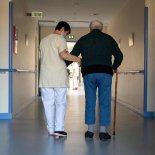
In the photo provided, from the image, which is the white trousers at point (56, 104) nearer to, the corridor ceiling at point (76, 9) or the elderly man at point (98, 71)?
the elderly man at point (98, 71)

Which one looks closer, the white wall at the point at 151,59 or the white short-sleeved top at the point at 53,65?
the white short-sleeved top at the point at 53,65

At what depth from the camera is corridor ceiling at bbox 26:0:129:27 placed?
9.06m

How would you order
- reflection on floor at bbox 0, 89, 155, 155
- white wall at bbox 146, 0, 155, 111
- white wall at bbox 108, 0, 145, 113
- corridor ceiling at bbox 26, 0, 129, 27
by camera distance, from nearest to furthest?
reflection on floor at bbox 0, 89, 155, 155 → white wall at bbox 146, 0, 155, 111 → white wall at bbox 108, 0, 145, 113 → corridor ceiling at bbox 26, 0, 129, 27

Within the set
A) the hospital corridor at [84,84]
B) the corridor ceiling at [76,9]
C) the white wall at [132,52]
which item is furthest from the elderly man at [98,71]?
the corridor ceiling at [76,9]

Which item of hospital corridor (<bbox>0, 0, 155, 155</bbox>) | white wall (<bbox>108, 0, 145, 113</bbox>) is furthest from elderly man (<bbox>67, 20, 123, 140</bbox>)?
white wall (<bbox>108, 0, 145, 113</bbox>)

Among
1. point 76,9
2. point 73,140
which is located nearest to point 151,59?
point 73,140

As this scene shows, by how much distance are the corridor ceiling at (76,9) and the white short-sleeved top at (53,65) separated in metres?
4.64

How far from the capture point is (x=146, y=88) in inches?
263

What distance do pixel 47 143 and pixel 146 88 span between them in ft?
10.2

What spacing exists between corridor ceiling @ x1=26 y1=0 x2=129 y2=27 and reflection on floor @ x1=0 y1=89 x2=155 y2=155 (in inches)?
160

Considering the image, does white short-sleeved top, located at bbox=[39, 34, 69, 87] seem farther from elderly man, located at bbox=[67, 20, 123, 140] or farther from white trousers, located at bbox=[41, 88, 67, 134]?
Result: elderly man, located at bbox=[67, 20, 123, 140]

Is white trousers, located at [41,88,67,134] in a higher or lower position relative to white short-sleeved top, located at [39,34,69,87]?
lower

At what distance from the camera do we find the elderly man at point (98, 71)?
14.5 feet

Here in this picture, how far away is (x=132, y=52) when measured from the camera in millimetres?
8195
